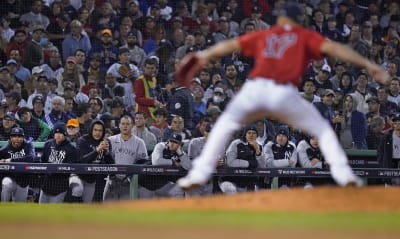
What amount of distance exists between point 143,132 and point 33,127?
4.93 ft

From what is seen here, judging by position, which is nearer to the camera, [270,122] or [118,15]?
[270,122]

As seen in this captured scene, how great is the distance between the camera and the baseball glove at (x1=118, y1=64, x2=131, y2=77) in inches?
626

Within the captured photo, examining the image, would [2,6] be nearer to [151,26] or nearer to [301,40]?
[151,26]

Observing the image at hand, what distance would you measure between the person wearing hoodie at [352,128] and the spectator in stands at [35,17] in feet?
16.9

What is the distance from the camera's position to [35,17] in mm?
16953

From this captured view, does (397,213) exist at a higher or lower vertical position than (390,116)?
lower

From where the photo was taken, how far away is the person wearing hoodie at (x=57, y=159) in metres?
13.0

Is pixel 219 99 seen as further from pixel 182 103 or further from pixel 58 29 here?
pixel 58 29

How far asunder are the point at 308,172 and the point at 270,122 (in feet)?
4.65

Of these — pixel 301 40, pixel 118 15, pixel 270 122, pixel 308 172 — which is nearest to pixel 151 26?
pixel 118 15

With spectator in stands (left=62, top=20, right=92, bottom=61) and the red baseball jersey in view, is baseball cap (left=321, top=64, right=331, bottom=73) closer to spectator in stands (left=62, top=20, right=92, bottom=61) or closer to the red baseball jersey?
spectator in stands (left=62, top=20, right=92, bottom=61)

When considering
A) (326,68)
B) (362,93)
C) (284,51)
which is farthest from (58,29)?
(284,51)

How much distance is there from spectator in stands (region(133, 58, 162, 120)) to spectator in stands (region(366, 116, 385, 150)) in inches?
124

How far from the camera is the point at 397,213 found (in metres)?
8.56
